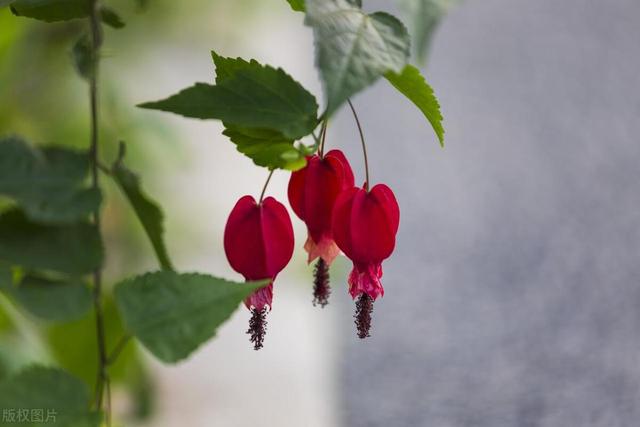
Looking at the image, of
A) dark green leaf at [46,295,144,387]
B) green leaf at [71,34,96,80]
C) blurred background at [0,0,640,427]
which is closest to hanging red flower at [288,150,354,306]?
green leaf at [71,34,96,80]

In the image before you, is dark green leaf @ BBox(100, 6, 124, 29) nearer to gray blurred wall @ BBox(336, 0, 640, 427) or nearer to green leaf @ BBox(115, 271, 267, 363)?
green leaf @ BBox(115, 271, 267, 363)

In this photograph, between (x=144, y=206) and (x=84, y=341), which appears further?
(x=84, y=341)

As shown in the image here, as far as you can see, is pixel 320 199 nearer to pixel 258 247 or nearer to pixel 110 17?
pixel 258 247

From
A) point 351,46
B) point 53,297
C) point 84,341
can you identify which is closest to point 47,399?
point 53,297

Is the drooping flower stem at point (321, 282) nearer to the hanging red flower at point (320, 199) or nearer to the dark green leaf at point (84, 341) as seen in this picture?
the hanging red flower at point (320, 199)

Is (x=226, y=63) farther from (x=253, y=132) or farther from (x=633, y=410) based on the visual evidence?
(x=633, y=410)

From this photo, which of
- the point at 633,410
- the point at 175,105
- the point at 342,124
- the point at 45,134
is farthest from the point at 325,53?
the point at 342,124
